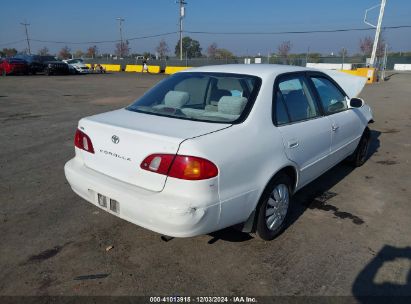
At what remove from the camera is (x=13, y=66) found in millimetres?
31047

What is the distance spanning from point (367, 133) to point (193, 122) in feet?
12.7

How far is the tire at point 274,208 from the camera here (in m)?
3.24

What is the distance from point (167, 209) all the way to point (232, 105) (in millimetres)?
1182

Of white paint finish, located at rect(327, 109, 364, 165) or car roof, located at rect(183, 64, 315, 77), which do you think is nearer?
car roof, located at rect(183, 64, 315, 77)

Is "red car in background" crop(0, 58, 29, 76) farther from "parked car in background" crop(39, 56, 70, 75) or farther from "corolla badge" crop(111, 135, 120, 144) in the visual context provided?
"corolla badge" crop(111, 135, 120, 144)

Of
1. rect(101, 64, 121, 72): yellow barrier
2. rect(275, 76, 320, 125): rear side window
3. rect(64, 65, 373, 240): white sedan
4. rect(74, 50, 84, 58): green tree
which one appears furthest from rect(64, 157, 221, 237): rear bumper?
rect(74, 50, 84, 58): green tree

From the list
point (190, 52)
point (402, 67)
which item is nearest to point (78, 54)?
point (190, 52)

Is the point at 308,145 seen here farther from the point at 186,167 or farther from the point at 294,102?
the point at 186,167

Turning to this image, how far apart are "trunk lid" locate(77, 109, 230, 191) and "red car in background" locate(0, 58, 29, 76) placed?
32534 mm

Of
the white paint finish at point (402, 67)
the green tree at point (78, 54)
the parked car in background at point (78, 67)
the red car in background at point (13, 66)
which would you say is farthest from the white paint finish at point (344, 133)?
the green tree at point (78, 54)

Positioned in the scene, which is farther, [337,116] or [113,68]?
[113,68]

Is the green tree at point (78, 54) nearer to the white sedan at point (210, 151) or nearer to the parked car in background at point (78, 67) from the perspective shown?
the parked car in background at point (78, 67)

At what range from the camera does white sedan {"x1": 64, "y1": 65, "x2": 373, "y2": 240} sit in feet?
8.73

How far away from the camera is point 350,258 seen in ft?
10.5
